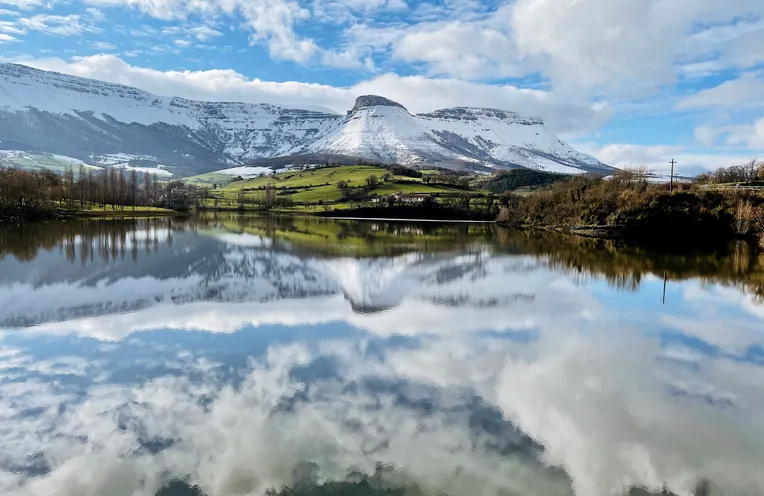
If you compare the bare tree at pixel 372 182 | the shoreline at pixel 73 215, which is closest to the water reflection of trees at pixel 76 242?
the shoreline at pixel 73 215

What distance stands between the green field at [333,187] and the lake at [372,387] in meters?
87.1

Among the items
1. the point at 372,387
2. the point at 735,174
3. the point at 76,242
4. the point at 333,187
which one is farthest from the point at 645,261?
the point at 333,187

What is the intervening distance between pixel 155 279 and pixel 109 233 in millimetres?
28808

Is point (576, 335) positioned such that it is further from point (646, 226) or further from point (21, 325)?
point (646, 226)

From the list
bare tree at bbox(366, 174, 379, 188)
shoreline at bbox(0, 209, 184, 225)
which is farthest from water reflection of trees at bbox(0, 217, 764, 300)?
bare tree at bbox(366, 174, 379, 188)

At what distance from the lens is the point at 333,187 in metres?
130

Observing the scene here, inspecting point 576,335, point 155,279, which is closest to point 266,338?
point 576,335

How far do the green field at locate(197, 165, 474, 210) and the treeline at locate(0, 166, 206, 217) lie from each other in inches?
546

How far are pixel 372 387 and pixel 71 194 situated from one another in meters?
82.3

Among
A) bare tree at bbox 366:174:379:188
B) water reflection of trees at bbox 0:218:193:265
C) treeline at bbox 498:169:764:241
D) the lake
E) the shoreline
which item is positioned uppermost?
bare tree at bbox 366:174:379:188

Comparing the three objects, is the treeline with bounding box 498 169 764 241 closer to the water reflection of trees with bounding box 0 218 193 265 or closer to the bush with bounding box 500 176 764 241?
the bush with bounding box 500 176 764 241

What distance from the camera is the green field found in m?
116

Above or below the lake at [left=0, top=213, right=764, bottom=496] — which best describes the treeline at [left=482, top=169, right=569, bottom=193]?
above

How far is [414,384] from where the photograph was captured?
12648 mm
